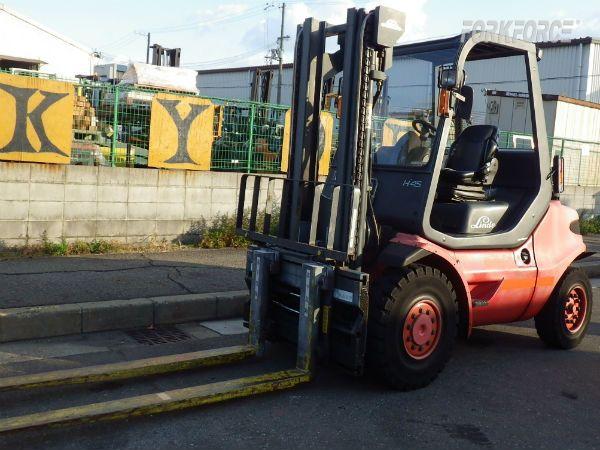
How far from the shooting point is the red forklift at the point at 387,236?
4.73 meters

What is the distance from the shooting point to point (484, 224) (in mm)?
5512

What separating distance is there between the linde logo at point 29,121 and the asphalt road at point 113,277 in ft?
4.96

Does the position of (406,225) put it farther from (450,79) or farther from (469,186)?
(450,79)

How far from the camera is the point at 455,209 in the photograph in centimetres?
543

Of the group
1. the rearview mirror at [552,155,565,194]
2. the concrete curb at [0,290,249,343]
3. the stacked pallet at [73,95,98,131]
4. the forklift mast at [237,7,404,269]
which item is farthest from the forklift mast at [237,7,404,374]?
the stacked pallet at [73,95,98,131]

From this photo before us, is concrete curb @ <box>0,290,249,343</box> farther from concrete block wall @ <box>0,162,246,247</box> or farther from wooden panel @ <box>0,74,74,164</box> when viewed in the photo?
wooden panel @ <box>0,74,74,164</box>

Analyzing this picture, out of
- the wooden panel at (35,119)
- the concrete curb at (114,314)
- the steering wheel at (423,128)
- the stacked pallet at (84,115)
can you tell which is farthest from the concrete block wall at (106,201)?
the steering wheel at (423,128)

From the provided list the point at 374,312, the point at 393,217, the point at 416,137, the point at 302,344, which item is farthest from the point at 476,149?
the point at 302,344

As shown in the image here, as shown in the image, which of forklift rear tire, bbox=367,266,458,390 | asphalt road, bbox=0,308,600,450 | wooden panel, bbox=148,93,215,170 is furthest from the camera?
wooden panel, bbox=148,93,215,170

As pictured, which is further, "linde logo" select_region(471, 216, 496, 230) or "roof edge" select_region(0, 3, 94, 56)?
"roof edge" select_region(0, 3, 94, 56)

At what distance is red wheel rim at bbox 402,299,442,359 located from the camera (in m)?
4.88

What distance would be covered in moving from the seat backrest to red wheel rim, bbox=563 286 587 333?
1.77m

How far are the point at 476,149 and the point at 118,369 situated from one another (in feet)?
11.2

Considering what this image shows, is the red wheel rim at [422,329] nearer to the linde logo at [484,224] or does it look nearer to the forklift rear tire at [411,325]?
the forklift rear tire at [411,325]
